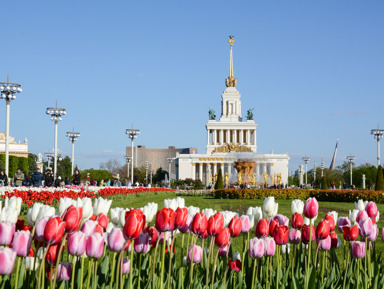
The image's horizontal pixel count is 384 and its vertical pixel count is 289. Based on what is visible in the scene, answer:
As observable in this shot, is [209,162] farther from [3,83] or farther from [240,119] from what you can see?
[3,83]

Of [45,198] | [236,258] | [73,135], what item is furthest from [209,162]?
[236,258]

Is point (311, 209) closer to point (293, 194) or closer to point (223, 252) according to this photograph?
point (223, 252)

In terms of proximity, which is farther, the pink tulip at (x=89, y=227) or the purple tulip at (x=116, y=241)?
the pink tulip at (x=89, y=227)

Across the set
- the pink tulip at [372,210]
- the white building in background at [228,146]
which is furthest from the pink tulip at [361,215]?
the white building in background at [228,146]

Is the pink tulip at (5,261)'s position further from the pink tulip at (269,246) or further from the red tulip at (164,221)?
the pink tulip at (269,246)

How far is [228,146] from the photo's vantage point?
8775 centimetres

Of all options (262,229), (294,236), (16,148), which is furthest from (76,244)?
(16,148)

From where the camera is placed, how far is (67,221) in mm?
2320

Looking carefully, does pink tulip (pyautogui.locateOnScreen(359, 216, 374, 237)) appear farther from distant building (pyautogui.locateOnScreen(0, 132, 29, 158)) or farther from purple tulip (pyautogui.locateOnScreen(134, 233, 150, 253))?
distant building (pyautogui.locateOnScreen(0, 132, 29, 158))

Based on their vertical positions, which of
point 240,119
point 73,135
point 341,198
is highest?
point 240,119

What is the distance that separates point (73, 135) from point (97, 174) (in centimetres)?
4673

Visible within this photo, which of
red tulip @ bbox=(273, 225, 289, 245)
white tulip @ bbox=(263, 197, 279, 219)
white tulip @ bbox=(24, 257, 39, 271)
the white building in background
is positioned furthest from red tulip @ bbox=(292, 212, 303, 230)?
the white building in background

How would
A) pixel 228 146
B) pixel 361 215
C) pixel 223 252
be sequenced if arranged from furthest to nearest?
pixel 228 146, pixel 361 215, pixel 223 252

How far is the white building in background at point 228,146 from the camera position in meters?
84.9
